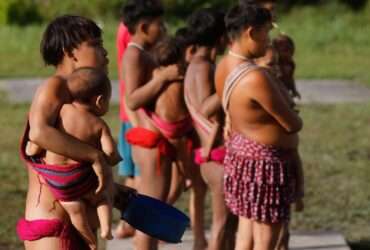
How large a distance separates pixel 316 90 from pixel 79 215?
11867 mm

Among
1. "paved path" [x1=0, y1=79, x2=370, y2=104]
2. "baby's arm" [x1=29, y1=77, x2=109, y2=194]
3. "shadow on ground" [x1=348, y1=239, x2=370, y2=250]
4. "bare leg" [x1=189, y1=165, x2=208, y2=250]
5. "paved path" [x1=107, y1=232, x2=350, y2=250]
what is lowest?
"paved path" [x1=0, y1=79, x2=370, y2=104]

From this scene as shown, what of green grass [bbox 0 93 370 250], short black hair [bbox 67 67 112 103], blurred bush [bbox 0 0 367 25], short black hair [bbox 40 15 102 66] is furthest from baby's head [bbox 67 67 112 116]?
blurred bush [bbox 0 0 367 25]

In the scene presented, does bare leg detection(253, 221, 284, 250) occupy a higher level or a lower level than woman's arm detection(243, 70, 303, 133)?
lower

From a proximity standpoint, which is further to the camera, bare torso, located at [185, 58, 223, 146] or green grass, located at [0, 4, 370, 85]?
green grass, located at [0, 4, 370, 85]

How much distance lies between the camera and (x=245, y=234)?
19.8ft

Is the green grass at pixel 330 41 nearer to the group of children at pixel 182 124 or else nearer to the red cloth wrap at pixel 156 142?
the group of children at pixel 182 124

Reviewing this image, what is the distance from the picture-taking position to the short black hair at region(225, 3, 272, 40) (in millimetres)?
5840

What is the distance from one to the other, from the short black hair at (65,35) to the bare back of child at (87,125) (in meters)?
0.13

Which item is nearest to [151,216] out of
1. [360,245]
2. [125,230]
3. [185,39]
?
[185,39]

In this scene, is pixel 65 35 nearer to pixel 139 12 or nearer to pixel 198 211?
pixel 139 12

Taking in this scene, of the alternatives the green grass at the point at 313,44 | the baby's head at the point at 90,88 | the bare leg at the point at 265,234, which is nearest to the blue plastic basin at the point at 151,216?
the baby's head at the point at 90,88

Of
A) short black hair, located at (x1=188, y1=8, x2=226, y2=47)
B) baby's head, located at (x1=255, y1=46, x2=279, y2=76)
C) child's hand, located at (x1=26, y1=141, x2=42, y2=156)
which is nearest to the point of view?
child's hand, located at (x1=26, y1=141, x2=42, y2=156)

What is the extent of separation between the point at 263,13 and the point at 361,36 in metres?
16.2

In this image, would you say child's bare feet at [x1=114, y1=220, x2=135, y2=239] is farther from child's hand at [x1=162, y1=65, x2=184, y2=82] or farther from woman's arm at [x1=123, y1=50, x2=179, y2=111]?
child's hand at [x1=162, y1=65, x2=184, y2=82]
